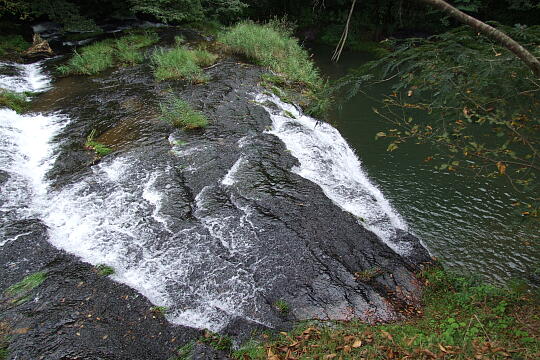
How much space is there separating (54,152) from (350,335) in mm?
7551

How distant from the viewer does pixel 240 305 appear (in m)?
4.71

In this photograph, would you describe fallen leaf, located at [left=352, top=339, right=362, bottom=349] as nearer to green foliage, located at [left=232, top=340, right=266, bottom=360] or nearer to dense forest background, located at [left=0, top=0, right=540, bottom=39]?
green foliage, located at [left=232, top=340, right=266, bottom=360]

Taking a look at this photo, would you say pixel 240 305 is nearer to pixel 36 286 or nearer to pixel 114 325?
pixel 114 325

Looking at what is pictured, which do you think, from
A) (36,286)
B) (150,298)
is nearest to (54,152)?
(36,286)

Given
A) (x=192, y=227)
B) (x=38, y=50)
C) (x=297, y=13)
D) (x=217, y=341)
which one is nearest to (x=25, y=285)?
(x=192, y=227)

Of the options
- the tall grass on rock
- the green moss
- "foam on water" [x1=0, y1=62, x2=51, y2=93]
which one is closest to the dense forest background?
"foam on water" [x1=0, y1=62, x2=51, y2=93]

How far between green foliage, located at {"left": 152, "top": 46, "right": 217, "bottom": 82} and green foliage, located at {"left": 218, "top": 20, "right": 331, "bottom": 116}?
1958 mm

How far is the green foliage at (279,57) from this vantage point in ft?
42.0

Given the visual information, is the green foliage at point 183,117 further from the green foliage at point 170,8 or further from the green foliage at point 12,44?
the green foliage at point 12,44

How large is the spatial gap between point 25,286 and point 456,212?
825 centimetres


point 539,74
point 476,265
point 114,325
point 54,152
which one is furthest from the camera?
point 54,152

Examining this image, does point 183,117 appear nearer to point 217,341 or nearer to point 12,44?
point 217,341

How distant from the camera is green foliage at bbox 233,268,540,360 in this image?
3572mm

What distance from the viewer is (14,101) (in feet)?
32.0
